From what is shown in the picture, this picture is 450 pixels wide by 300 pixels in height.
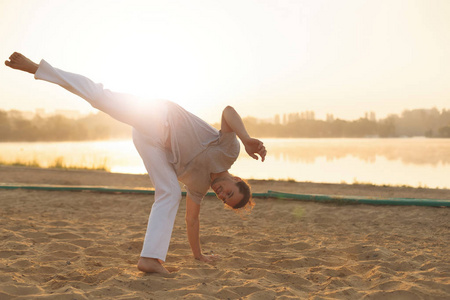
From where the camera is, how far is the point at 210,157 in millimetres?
3049

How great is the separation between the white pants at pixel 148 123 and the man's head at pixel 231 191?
318mm

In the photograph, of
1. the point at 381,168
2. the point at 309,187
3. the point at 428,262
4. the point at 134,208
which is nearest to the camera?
the point at 428,262

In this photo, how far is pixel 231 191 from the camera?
119 inches

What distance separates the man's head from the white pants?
0.32 metres

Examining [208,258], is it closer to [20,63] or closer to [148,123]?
[148,123]

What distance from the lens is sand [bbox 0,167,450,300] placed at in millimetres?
2633

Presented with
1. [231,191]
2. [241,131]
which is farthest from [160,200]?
[241,131]

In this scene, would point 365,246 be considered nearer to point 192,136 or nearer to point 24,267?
point 192,136

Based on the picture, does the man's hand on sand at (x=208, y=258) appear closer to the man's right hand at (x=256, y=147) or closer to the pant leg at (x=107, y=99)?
the man's right hand at (x=256, y=147)

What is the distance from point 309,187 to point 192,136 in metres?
6.48

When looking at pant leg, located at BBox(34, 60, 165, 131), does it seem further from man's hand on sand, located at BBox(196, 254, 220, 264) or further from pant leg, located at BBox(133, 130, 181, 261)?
man's hand on sand, located at BBox(196, 254, 220, 264)

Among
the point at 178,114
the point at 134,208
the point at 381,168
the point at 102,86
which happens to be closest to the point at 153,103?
the point at 178,114

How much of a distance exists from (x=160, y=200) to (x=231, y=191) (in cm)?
55

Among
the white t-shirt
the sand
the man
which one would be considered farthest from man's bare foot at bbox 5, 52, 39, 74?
the sand
